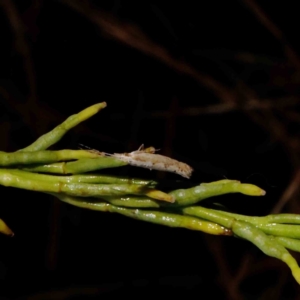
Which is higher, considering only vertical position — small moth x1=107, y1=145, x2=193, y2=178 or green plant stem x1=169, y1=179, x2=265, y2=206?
small moth x1=107, y1=145, x2=193, y2=178

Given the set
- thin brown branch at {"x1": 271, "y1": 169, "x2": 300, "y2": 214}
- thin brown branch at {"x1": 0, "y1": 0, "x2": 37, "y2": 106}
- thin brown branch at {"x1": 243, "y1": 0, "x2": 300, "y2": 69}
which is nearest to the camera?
thin brown branch at {"x1": 0, "y1": 0, "x2": 37, "y2": 106}

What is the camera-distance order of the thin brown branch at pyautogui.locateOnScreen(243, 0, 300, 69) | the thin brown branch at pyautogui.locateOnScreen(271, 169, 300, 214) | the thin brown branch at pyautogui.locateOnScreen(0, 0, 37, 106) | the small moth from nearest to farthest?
the small moth < the thin brown branch at pyautogui.locateOnScreen(0, 0, 37, 106) < the thin brown branch at pyautogui.locateOnScreen(243, 0, 300, 69) < the thin brown branch at pyautogui.locateOnScreen(271, 169, 300, 214)

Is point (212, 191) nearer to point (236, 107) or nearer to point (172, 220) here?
point (172, 220)

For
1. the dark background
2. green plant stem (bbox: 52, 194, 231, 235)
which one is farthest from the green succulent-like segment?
the dark background

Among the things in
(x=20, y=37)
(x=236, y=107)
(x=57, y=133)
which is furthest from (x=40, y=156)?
(x=236, y=107)

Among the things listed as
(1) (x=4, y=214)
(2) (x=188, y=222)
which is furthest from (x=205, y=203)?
(1) (x=4, y=214)

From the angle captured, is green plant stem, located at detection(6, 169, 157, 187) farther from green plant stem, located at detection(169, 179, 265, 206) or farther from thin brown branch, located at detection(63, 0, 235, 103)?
thin brown branch, located at detection(63, 0, 235, 103)

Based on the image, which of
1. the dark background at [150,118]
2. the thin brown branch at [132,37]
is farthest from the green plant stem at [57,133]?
the thin brown branch at [132,37]
